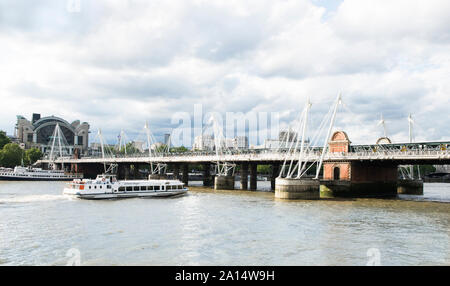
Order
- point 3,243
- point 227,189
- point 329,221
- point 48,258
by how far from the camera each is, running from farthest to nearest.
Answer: point 227,189
point 329,221
point 3,243
point 48,258

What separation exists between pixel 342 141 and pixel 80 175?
11668cm

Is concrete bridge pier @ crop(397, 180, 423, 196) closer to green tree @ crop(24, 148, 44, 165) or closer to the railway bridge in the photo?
the railway bridge

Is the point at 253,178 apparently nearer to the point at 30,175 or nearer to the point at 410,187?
the point at 410,187

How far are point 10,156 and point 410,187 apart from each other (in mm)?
154919

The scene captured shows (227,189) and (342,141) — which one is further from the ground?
(342,141)

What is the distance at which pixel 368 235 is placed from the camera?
109ft

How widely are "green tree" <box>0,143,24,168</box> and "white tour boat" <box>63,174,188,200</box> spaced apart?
118m

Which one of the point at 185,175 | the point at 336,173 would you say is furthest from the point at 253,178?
the point at 336,173

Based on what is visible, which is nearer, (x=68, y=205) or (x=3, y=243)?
(x=3, y=243)

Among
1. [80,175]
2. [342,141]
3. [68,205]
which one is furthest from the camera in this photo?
[80,175]

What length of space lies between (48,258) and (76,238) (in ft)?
19.6
